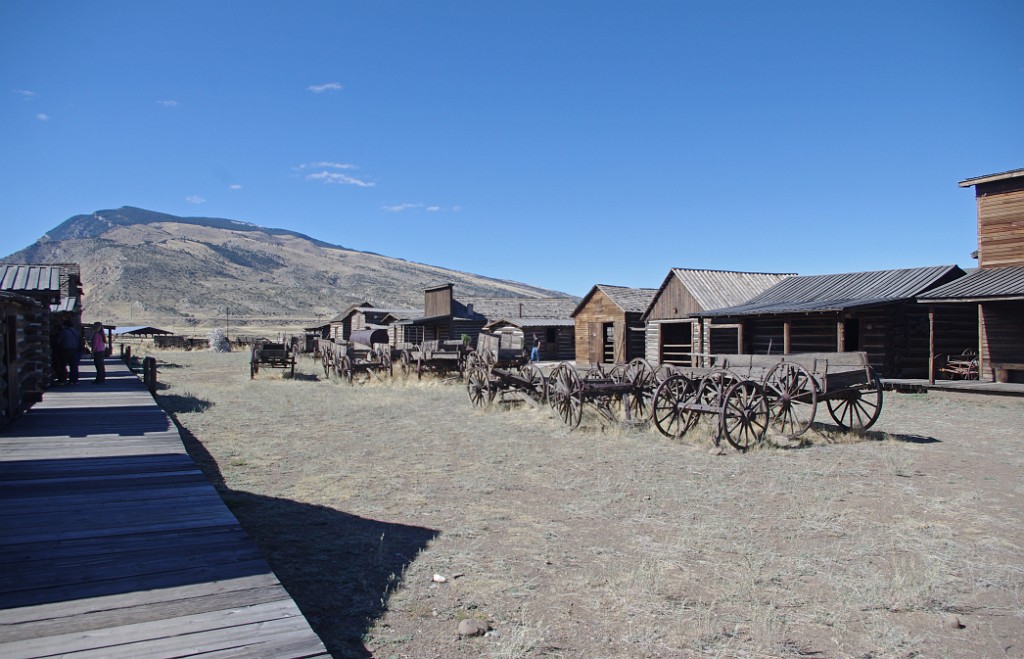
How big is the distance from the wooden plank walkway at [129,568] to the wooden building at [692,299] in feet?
67.7

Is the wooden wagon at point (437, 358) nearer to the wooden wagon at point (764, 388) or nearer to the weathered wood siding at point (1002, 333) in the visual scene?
the wooden wagon at point (764, 388)

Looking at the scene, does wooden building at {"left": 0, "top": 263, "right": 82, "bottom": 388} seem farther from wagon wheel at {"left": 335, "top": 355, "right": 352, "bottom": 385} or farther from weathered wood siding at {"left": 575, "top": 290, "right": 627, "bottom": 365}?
weathered wood siding at {"left": 575, "top": 290, "right": 627, "bottom": 365}

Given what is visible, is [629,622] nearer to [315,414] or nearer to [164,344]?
[315,414]

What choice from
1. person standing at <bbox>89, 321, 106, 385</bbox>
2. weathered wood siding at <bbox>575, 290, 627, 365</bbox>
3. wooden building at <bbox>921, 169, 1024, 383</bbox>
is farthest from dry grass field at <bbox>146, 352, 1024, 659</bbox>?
weathered wood siding at <bbox>575, 290, 627, 365</bbox>

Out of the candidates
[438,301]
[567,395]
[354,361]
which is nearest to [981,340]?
[567,395]

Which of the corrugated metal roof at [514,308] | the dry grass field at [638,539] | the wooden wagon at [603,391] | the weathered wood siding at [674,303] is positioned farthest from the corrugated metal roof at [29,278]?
the corrugated metal roof at [514,308]

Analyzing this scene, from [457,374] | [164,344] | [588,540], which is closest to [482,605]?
[588,540]

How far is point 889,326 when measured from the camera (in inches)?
749

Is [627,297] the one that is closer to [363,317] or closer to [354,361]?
[354,361]

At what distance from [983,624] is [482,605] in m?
3.37

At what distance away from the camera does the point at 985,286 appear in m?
16.5

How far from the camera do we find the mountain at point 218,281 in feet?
312

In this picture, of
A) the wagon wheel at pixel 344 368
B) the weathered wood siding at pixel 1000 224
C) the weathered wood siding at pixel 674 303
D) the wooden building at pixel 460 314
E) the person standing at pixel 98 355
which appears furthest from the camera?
the wooden building at pixel 460 314

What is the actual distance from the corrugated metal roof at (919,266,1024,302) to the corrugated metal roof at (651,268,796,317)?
7.53 meters
